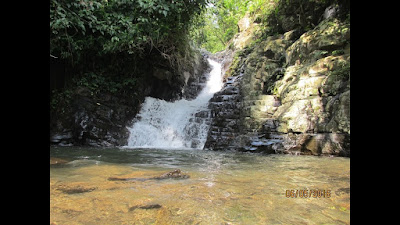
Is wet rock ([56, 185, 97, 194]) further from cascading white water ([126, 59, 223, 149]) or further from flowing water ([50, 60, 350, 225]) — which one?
cascading white water ([126, 59, 223, 149])

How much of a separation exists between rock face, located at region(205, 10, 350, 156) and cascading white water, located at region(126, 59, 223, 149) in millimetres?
A: 993

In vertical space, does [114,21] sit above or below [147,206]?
above

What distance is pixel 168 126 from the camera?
10.8m

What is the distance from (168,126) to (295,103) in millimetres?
5617

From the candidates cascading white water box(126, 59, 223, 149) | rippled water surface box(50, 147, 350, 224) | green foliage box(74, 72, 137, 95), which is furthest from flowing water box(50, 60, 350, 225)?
green foliage box(74, 72, 137, 95)

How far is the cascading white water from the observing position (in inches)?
384

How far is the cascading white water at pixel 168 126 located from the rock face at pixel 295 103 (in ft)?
3.26

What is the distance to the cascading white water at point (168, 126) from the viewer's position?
32.0ft
